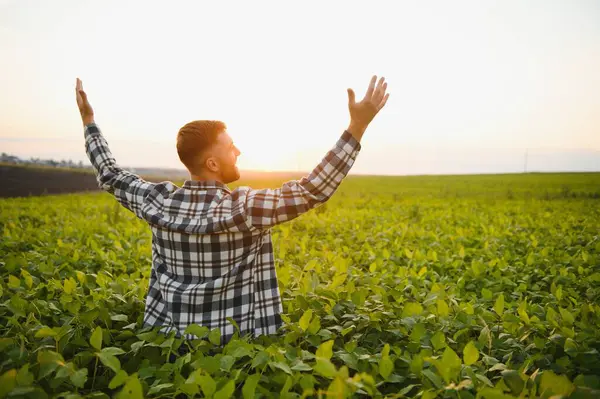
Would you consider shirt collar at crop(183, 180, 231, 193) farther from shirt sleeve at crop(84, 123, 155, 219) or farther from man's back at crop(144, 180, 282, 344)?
shirt sleeve at crop(84, 123, 155, 219)

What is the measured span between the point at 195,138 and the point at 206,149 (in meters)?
0.09

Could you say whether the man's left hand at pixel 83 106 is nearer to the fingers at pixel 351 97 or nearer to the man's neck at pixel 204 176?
the man's neck at pixel 204 176

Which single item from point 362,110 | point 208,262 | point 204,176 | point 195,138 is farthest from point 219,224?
point 362,110

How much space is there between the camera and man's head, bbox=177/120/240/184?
7.71 ft

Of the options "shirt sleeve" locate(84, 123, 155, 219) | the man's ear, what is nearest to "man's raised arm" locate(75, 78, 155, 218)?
"shirt sleeve" locate(84, 123, 155, 219)

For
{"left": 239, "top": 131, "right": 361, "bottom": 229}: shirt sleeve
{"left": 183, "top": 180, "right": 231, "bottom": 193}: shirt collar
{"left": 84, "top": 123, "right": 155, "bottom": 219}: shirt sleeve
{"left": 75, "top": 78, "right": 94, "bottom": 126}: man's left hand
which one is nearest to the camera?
{"left": 239, "top": 131, "right": 361, "bottom": 229}: shirt sleeve

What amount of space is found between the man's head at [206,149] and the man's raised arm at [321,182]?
1.10 feet

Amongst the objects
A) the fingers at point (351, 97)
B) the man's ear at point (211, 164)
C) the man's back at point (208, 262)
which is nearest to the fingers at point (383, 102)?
the fingers at point (351, 97)

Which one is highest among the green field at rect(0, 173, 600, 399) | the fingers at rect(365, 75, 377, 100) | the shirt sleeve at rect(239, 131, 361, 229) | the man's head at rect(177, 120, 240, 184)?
the fingers at rect(365, 75, 377, 100)

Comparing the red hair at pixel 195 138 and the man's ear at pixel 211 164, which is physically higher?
the red hair at pixel 195 138

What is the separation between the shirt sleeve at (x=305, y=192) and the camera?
2086 mm

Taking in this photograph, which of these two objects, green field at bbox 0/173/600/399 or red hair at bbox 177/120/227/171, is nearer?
green field at bbox 0/173/600/399

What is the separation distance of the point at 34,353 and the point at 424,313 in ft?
7.00

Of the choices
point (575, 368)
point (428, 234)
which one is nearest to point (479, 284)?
point (575, 368)
